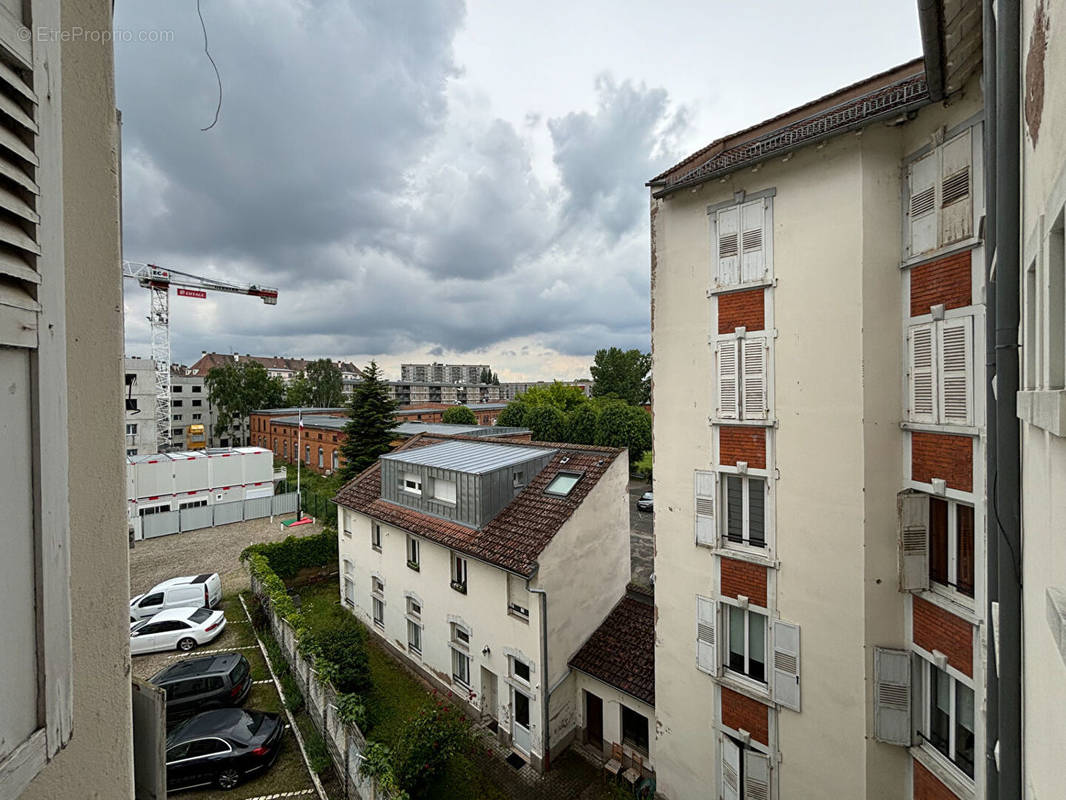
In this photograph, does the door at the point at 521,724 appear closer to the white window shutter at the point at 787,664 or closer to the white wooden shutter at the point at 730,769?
the white wooden shutter at the point at 730,769

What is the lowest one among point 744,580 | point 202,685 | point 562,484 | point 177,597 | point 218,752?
point 218,752

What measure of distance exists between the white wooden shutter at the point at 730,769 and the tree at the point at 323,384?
65464mm

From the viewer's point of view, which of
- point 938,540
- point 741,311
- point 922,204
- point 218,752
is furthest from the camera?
point 218,752

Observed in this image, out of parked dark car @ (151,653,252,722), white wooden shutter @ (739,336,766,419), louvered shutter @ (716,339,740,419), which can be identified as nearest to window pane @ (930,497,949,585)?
white wooden shutter @ (739,336,766,419)

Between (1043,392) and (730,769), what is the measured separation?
9132 millimetres

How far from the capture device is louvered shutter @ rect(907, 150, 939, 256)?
6188 millimetres

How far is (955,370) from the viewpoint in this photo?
6.02 metres

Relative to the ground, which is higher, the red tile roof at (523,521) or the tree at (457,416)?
the tree at (457,416)

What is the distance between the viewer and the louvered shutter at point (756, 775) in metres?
7.98

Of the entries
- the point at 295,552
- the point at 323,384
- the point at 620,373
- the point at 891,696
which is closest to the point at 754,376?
the point at 891,696

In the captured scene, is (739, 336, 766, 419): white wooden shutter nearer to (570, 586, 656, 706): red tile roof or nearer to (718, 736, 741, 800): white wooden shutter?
(570, 586, 656, 706): red tile roof

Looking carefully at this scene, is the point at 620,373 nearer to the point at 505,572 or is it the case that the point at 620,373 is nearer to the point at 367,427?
the point at 367,427

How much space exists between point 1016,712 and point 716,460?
554 centimetres

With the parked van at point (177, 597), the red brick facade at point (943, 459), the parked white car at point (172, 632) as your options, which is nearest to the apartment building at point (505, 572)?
the parked white car at point (172, 632)
